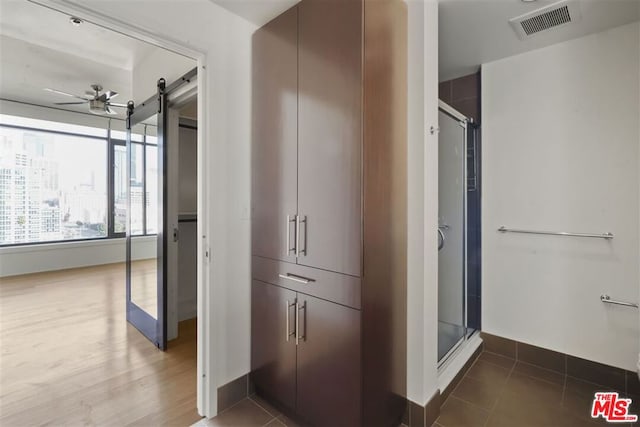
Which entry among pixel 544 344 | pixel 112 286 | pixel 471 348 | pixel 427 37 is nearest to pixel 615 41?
pixel 427 37

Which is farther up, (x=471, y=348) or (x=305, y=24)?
(x=305, y=24)

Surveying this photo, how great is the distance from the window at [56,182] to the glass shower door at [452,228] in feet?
13.9

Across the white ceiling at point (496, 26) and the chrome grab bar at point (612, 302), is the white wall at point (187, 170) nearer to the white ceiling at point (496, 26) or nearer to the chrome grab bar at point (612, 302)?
the white ceiling at point (496, 26)

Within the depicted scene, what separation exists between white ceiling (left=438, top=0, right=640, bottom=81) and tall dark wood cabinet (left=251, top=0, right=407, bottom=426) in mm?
548

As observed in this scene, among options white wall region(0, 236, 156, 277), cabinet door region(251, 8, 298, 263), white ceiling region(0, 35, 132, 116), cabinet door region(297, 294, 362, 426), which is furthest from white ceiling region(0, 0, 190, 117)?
cabinet door region(297, 294, 362, 426)

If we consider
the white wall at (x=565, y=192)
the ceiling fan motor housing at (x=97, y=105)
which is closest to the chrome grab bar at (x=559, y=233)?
the white wall at (x=565, y=192)

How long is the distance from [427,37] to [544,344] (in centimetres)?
237

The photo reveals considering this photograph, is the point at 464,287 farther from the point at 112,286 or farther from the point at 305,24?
the point at 112,286

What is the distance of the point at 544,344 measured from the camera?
2357 mm

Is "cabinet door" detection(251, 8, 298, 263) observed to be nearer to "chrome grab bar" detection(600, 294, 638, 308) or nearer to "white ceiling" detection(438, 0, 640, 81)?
"white ceiling" detection(438, 0, 640, 81)

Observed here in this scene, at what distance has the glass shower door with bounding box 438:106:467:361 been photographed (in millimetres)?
2383

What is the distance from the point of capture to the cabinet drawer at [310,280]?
141 cm

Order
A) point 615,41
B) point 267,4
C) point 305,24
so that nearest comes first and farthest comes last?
point 305,24, point 267,4, point 615,41

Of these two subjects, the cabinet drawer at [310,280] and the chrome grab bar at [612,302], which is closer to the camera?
the cabinet drawer at [310,280]
